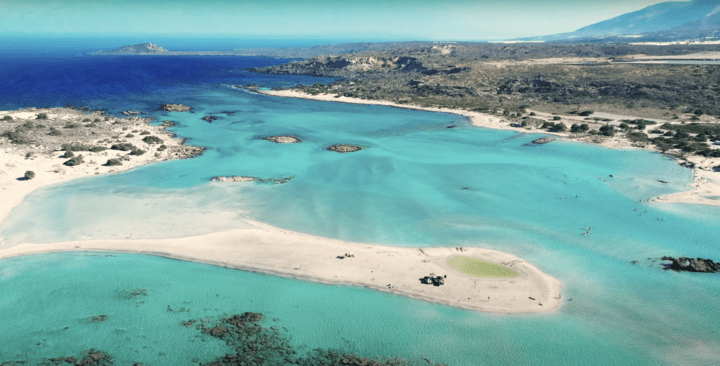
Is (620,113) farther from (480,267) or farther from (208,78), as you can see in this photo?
(208,78)

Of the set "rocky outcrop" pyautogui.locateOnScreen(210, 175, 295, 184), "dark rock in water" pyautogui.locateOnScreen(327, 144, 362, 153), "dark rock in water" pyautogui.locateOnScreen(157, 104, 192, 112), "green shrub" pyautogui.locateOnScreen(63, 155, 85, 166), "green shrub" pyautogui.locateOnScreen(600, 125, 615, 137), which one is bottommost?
"rocky outcrop" pyautogui.locateOnScreen(210, 175, 295, 184)

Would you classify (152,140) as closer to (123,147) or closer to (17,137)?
(123,147)

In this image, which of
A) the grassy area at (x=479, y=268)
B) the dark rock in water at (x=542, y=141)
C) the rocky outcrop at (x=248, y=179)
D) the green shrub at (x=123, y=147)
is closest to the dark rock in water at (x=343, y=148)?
the rocky outcrop at (x=248, y=179)

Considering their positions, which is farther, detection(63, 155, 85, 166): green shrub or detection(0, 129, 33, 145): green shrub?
detection(0, 129, 33, 145): green shrub

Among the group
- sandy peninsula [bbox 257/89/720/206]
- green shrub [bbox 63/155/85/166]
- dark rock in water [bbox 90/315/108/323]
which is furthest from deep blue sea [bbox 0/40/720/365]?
green shrub [bbox 63/155/85/166]

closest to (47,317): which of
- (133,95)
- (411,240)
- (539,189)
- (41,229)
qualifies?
(41,229)

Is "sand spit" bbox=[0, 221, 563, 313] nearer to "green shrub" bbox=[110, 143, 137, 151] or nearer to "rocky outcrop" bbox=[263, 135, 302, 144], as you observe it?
"green shrub" bbox=[110, 143, 137, 151]

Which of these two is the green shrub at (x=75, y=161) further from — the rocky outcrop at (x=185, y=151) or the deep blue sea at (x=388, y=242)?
the rocky outcrop at (x=185, y=151)

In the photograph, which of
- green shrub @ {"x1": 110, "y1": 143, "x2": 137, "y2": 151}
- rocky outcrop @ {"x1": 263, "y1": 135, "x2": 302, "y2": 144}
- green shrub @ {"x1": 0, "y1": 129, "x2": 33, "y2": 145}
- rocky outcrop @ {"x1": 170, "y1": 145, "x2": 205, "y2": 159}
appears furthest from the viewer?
rocky outcrop @ {"x1": 263, "y1": 135, "x2": 302, "y2": 144}
